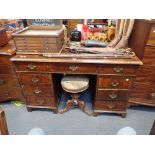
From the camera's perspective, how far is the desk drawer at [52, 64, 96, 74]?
1448 mm

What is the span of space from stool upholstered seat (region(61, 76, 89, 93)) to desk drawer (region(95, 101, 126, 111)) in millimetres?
266

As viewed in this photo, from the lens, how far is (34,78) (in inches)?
61.9

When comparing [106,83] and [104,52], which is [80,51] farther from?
[106,83]

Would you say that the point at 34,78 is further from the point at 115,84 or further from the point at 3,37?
the point at 115,84

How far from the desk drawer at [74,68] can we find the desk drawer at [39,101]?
427 millimetres

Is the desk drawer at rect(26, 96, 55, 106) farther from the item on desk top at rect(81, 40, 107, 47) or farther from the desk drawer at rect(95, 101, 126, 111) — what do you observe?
the item on desk top at rect(81, 40, 107, 47)

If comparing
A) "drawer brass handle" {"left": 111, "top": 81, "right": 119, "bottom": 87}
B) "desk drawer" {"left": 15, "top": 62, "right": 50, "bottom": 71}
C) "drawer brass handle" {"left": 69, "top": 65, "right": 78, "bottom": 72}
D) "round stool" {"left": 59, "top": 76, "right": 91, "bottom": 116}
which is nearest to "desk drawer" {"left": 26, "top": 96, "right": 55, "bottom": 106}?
"round stool" {"left": 59, "top": 76, "right": 91, "bottom": 116}

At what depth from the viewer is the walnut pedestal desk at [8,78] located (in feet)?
5.16

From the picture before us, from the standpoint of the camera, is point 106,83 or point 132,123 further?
point 132,123

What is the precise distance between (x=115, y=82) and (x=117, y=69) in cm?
15

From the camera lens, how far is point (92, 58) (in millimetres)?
1412

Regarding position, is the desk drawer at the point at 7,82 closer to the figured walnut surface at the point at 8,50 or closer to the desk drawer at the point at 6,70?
the desk drawer at the point at 6,70
